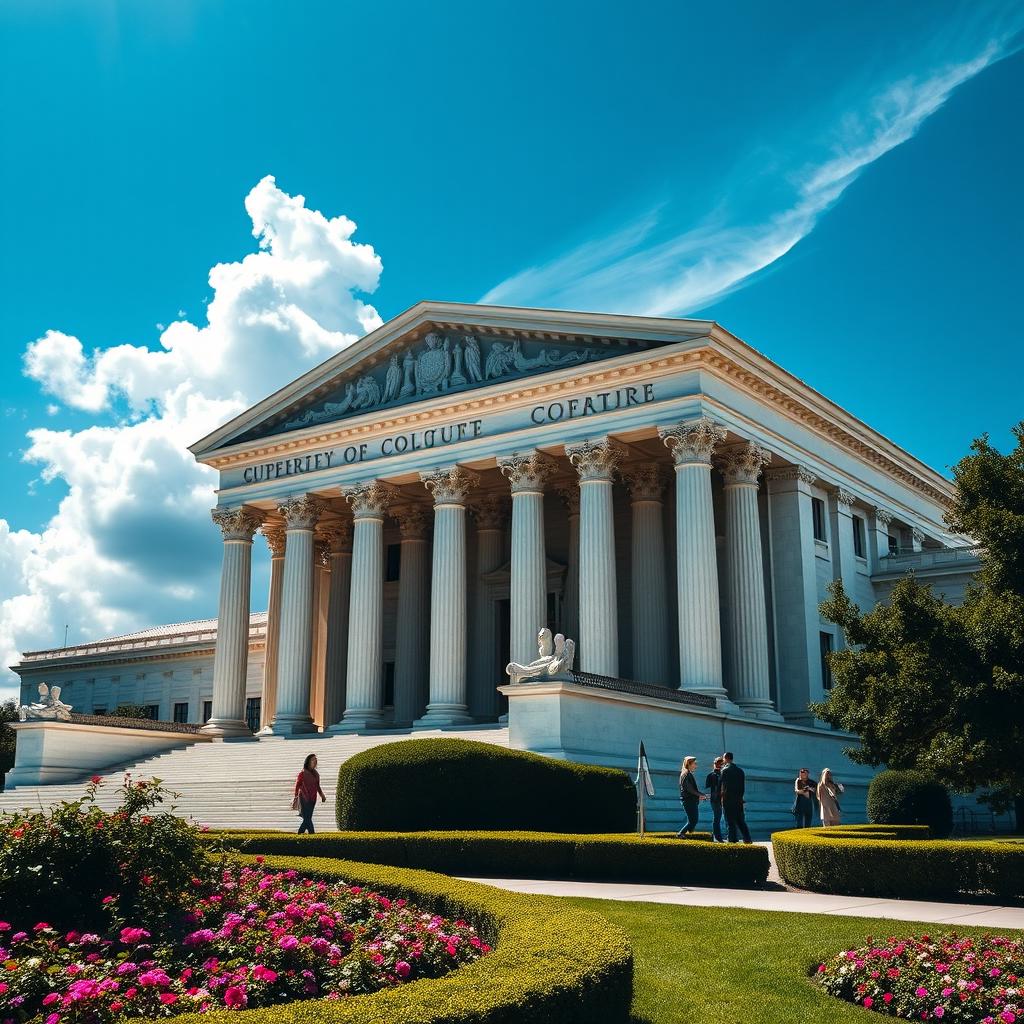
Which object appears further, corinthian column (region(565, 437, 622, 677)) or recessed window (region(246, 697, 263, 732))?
recessed window (region(246, 697, 263, 732))

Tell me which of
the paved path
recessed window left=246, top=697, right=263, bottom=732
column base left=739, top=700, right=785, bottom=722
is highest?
recessed window left=246, top=697, right=263, bottom=732

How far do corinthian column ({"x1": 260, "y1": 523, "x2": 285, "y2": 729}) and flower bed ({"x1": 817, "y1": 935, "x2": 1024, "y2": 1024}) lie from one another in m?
40.0

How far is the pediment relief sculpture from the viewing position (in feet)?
129

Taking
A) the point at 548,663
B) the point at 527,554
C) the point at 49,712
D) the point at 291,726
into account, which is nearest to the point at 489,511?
the point at 527,554

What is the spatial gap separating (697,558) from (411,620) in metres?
15.7

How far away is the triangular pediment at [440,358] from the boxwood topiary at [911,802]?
14793 millimetres

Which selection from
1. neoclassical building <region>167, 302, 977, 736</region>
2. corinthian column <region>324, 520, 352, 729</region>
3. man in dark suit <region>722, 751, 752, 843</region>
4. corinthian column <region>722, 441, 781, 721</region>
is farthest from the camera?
corinthian column <region>324, 520, 352, 729</region>

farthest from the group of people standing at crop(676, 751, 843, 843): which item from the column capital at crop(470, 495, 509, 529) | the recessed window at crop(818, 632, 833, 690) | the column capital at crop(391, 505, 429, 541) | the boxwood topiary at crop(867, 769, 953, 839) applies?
the column capital at crop(391, 505, 429, 541)

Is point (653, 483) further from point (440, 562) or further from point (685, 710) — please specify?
point (685, 710)

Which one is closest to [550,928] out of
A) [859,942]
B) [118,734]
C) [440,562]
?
[859,942]

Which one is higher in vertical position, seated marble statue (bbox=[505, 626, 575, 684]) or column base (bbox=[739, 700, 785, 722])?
seated marble statue (bbox=[505, 626, 575, 684])

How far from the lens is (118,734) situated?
41031 mm

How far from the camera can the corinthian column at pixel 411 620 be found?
153ft

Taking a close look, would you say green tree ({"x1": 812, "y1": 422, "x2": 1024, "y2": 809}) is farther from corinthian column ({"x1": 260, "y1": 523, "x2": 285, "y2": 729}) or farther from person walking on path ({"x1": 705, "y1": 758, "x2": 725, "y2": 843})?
corinthian column ({"x1": 260, "y1": 523, "x2": 285, "y2": 729})
